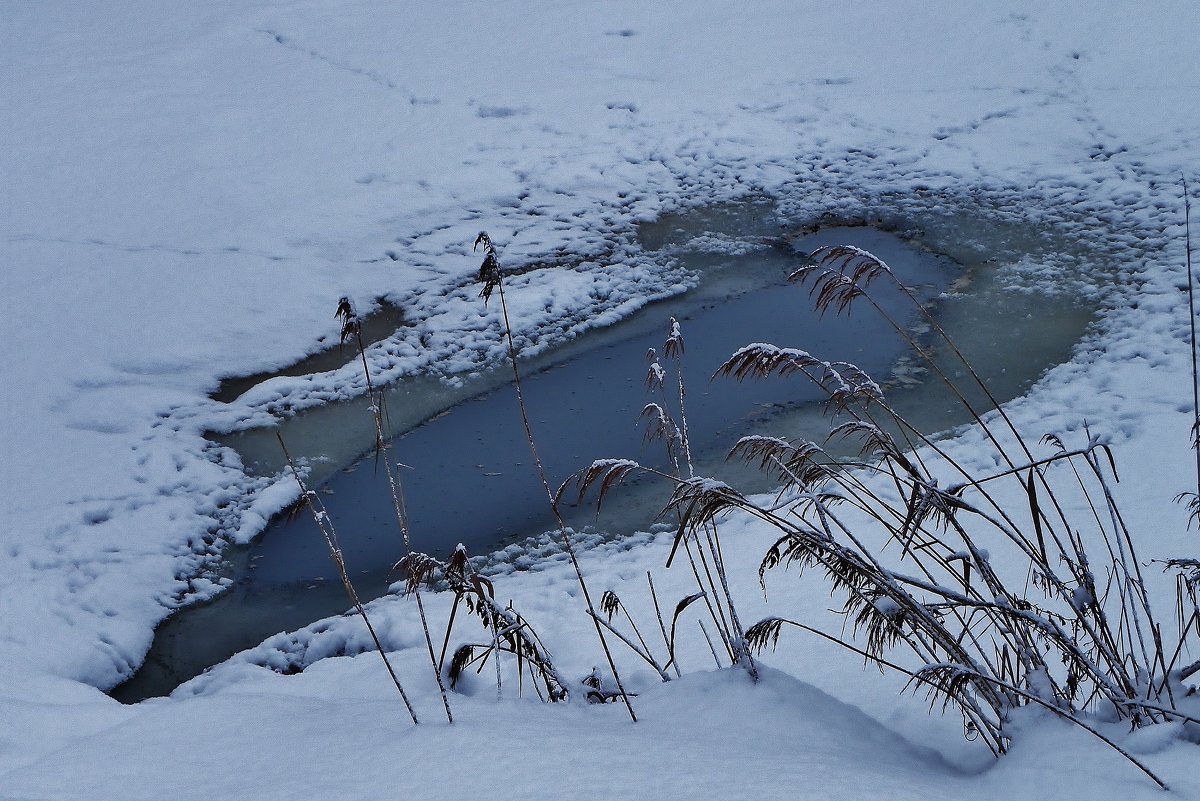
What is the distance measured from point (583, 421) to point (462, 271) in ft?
6.96

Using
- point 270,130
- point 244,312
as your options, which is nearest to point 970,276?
point 244,312

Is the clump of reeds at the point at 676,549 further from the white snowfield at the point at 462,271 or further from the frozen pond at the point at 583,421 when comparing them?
the frozen pond at the point at 583,421

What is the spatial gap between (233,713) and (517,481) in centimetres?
203

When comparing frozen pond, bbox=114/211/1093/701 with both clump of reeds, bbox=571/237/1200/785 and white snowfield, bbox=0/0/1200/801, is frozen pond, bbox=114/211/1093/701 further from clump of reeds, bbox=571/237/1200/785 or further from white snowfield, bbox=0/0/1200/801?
clump of reeds, bbox=571/237/1200/785

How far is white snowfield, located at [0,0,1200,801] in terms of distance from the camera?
2.36 meters

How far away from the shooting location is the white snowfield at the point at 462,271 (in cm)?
236

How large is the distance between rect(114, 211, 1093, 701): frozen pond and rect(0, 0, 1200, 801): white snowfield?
175mm

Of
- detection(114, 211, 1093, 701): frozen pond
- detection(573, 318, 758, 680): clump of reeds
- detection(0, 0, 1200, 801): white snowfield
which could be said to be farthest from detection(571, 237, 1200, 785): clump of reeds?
detection(114, 211, 1093, 701): frozen pond

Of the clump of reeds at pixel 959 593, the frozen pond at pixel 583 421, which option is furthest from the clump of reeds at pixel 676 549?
the frozen pond at pixel 583 421

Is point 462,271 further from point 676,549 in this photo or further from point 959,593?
point 959,593

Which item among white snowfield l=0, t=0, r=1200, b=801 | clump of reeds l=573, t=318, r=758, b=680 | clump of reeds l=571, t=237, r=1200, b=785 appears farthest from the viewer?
white snowfield l=0, t=0, r=1200, b=801

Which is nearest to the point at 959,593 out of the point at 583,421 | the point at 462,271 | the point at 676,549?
the point at 676,549

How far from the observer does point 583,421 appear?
5094 mm

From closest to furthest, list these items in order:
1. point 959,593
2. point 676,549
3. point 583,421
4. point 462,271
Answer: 1. point 959,593
2. point 676,549
3. point 583,421
4. point 462,271
